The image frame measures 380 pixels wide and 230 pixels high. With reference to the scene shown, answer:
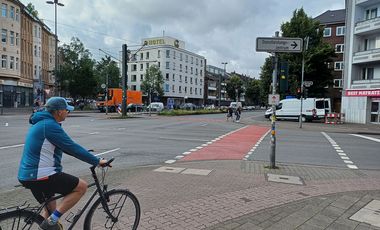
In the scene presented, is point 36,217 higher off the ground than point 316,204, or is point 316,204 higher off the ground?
point 36,217

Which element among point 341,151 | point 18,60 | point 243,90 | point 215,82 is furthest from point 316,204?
point 215,82

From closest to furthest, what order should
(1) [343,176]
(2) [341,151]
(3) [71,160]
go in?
(1) [343,176]
(3) [71,160]
(2) [341,151]

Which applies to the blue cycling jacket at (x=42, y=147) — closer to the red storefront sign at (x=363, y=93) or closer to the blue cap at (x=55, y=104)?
the blue cap at (x=55, y=104)

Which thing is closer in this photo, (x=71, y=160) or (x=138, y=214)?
(x=138, y=214)

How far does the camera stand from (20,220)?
124 inches

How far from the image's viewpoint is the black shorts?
10.7ft

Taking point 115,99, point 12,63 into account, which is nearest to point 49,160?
point 12,63

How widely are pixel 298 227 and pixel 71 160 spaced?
22.8 ft

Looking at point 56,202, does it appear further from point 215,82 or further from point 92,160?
point 215,82

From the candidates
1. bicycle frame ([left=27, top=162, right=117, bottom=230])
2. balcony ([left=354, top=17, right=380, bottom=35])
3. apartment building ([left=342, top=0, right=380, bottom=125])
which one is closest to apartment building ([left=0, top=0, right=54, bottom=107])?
apartment building ([left=342, top=0, right=380, bottom=125])

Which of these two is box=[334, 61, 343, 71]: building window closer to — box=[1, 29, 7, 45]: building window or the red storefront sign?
the red storefront sign

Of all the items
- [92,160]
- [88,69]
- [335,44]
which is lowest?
[92,160]

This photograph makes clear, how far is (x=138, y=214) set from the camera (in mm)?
4230

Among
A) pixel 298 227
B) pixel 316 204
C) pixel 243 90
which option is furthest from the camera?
pixel 243 90
